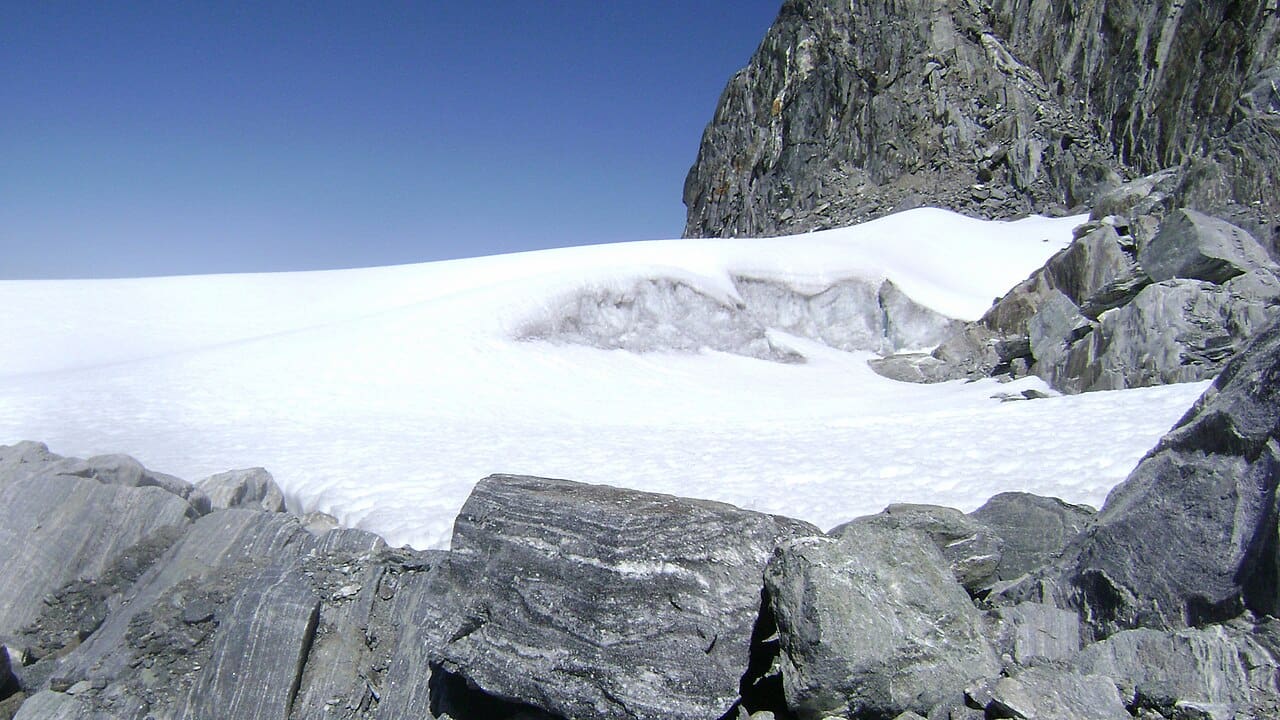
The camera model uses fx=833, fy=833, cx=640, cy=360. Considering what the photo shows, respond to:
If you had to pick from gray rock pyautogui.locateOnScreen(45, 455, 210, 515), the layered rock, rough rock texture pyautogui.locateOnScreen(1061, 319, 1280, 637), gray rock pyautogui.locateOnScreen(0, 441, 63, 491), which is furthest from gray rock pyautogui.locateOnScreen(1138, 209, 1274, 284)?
the layered rock

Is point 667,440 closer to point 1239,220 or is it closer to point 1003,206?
point 1239,220

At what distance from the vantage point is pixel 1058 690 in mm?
3246

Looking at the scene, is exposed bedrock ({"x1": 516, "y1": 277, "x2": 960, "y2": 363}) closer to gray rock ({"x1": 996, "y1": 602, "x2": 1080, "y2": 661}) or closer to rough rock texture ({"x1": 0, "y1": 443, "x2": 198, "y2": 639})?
rough rock texture ({"x1": 0, "y1": 443, "x2": 198, "y2": 639})

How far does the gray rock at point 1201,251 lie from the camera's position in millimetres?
12562

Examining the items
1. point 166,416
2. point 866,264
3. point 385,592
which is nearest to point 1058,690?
point 385,592

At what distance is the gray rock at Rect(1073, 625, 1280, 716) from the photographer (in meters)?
3.21

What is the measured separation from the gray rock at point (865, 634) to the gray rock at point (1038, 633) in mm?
188

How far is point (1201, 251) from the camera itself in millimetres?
12672

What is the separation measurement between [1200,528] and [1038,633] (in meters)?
0.93

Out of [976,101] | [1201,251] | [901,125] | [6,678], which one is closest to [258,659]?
[6,678]

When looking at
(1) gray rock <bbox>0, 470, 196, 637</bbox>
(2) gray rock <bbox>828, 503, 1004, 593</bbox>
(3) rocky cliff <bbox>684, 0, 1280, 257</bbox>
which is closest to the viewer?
(2) gray rock <bbox>828, 503, 1004, 593</bbox>

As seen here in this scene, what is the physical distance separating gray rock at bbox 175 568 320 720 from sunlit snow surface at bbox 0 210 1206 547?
179 cm

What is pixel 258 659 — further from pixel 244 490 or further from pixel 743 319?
pixel 743 319

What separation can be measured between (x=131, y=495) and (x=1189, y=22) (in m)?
40.9
